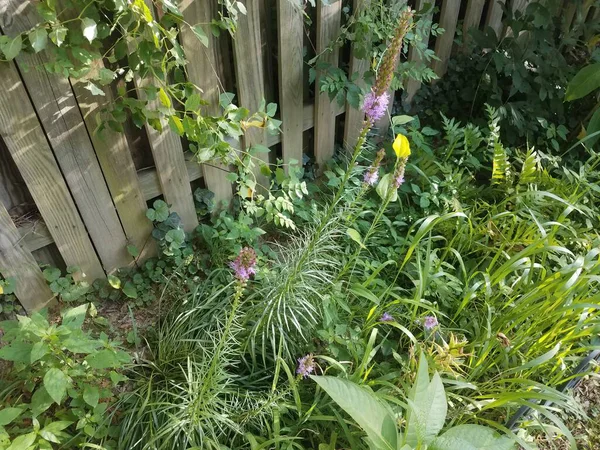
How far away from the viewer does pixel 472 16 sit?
2.94m

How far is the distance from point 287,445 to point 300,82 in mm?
1611

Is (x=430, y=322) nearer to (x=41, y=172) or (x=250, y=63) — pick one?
(x=250, y=63)

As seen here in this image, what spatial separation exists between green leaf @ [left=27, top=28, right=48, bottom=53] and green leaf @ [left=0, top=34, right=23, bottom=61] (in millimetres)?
33

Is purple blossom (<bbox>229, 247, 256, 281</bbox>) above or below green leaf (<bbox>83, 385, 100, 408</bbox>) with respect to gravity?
above

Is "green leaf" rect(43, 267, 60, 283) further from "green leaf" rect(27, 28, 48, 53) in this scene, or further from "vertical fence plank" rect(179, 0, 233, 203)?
"green leaf" rect(27, 28, 48, 53)

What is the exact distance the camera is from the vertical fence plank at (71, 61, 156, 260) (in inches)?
63.4

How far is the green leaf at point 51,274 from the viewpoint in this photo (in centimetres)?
180

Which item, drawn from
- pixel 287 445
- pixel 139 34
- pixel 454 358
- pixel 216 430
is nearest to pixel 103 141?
pixel 139 34

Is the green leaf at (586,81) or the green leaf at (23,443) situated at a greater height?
the green leaf at (586,81)

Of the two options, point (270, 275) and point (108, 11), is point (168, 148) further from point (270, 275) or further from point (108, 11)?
point (270, 275)

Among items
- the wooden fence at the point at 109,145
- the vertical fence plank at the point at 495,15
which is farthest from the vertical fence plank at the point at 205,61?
the vertical fence plank at the point at 495,15

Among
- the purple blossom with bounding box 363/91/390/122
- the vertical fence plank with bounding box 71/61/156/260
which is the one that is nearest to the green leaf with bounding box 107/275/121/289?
the vertical fence plank with bounding box 71/61/156/260

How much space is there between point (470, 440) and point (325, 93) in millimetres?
1781

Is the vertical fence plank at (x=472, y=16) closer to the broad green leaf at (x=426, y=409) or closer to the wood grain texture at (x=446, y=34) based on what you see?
the wood grain texture at (x=446, y=34)
